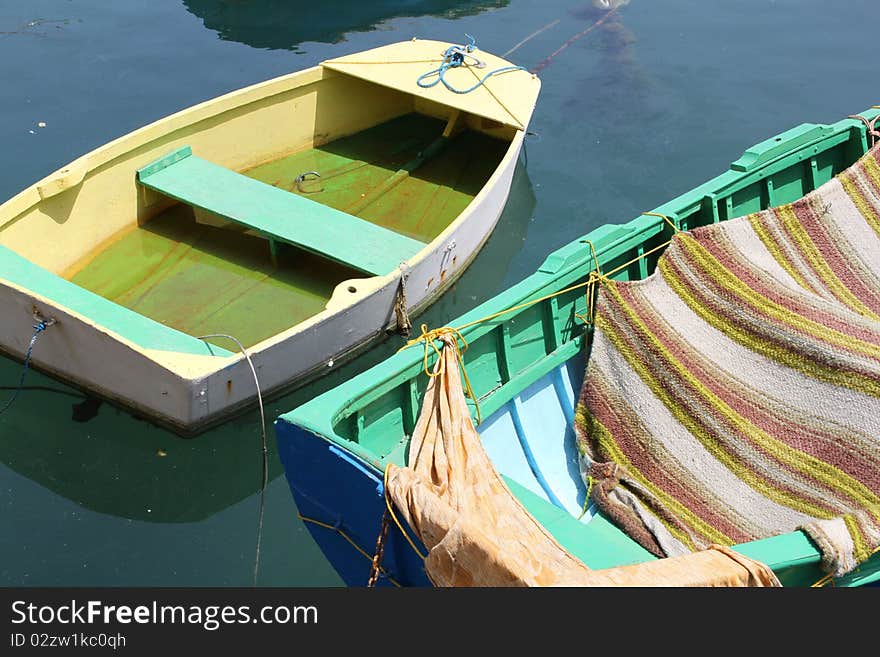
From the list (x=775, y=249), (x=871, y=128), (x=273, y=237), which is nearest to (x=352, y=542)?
(x=775, y=249)

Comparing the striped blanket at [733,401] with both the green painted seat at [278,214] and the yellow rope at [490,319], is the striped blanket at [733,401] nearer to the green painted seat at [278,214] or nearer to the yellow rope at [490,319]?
the yellow rope at [490,319]

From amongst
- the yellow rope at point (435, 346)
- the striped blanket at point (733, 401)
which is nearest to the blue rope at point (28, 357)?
the yellow rope at point (435, 346)

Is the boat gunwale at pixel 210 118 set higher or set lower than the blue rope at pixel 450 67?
lower

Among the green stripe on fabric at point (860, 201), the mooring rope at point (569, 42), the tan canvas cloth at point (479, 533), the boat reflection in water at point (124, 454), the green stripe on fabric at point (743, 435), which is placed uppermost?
the green stripe on fabric at point (860, 201)

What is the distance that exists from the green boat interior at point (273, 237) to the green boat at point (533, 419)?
1898mm

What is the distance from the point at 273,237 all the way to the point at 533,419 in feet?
9.66

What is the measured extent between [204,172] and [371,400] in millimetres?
4228

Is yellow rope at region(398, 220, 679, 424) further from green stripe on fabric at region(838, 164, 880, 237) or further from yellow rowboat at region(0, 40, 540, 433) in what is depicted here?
yellow rowboat at region(0, 40, 540, 433)

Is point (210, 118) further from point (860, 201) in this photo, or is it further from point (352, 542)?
point (860, 201)

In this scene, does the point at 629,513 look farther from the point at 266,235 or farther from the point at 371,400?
the point at 266,235

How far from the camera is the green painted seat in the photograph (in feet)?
23.3

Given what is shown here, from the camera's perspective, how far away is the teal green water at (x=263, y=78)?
5.83 metres

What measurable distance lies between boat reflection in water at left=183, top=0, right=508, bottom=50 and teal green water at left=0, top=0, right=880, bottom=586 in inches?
1.6

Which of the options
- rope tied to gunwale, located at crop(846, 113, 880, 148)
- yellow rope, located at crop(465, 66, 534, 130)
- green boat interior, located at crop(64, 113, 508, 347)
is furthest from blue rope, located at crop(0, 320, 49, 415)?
rope tied to gunwale, located at crop(846, 113, 880, 148)
